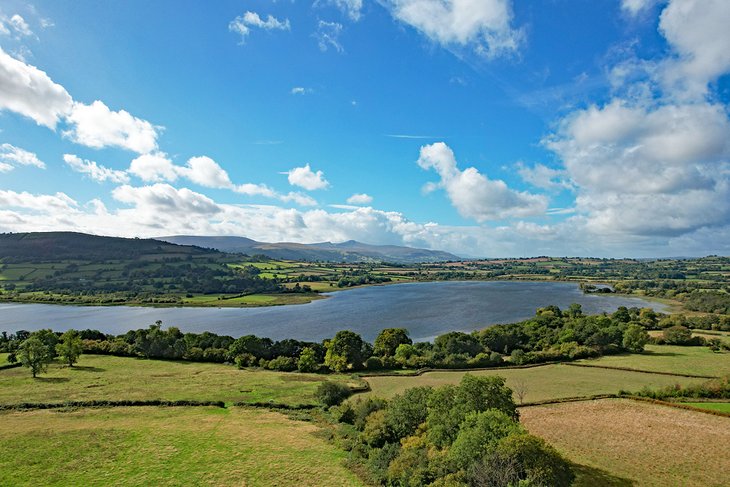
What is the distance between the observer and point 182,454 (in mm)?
32812

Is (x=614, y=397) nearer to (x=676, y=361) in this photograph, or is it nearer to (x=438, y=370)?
(x=438, y=370)

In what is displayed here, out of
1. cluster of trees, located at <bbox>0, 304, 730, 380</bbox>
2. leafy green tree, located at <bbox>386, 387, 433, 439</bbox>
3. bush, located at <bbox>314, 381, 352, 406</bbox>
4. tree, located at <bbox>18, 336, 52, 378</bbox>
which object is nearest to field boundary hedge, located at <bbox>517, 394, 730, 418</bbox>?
leafy green tree, located at <bbox>386, 387, 433, 439</bbox>

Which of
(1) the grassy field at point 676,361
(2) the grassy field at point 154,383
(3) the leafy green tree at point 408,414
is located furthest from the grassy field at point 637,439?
(2) the grassy field at point 154,383

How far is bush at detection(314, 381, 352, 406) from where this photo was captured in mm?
47125

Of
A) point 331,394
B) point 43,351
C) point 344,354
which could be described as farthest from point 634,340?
point 43,351

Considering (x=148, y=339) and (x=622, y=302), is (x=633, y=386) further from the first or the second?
(x=622, y=302)

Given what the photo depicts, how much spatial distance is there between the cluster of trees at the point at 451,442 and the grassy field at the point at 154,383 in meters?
16.3

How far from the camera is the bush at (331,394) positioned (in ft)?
155

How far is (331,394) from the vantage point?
47312mm

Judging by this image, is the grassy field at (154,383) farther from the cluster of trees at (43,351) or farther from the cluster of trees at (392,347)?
the cluster of trees at (392,347)

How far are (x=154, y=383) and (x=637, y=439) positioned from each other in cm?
5632

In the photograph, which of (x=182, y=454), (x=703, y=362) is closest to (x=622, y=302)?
(x=703, y=362)

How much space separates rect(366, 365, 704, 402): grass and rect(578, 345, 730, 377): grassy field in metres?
4.96

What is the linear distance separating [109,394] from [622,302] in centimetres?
16843
